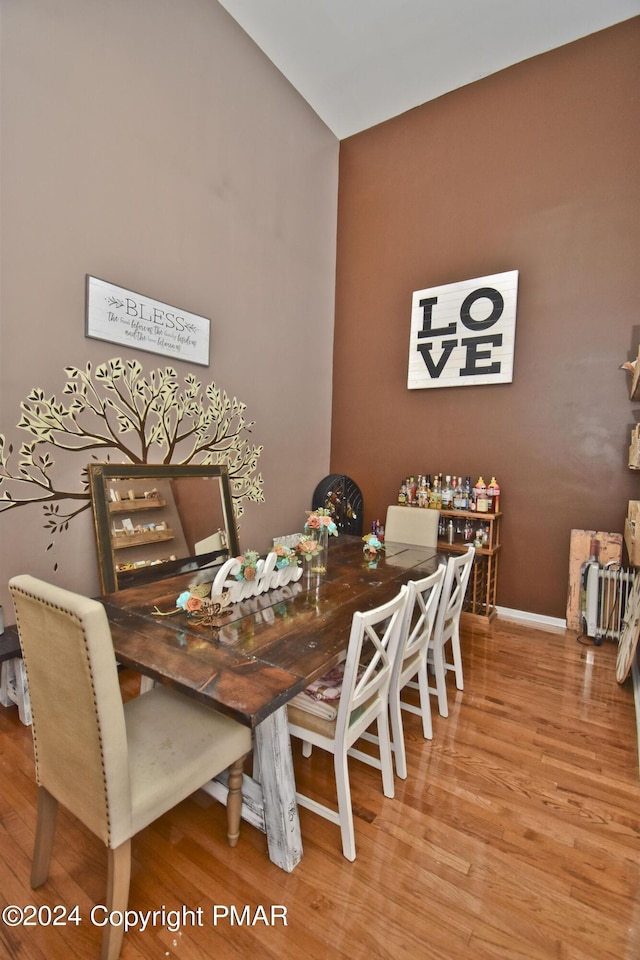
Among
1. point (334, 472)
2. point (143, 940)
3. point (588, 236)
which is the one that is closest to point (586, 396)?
point (588, 236)

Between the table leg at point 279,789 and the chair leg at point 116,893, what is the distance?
1.37 feet

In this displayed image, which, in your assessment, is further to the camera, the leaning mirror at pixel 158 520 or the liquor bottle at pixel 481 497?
the liquor bottle at pixel 481 497

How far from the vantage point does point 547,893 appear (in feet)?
4.36

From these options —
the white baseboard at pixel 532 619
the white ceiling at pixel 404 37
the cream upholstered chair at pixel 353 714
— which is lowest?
the white baseboard at pixel 532 619

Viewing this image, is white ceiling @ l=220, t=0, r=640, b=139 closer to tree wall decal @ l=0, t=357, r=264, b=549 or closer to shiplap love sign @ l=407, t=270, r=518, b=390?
shiplap love sign @ l=407, t=270, r=518, b=390

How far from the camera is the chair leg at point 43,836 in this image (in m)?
1.28

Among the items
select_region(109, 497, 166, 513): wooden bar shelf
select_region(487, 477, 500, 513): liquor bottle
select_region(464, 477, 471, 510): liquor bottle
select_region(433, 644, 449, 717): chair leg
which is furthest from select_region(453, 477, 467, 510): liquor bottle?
select_region(109, 497, 166, 513): wooden bar shelf

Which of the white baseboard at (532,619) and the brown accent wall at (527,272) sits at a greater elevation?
the brown accent wall at (527,272)

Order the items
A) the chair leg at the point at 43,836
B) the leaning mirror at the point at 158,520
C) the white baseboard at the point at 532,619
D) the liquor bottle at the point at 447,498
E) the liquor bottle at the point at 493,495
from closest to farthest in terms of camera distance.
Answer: the chair leg at the point at 43,836 < the leaning mirror at the point at 158,520 < the white baseboard at the point at 532,619 < the liquor bottle at the point at 493,495 < the liquor bottle at the point at 447,498

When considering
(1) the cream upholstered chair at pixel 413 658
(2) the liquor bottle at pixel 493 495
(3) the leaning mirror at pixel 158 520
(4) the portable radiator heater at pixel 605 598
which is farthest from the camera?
(2) the liquor bottle at pixel 493 495

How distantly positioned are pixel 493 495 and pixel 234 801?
283 cm

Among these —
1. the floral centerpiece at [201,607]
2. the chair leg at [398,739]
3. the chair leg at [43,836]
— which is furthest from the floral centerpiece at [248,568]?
the chair leg at [43,836]

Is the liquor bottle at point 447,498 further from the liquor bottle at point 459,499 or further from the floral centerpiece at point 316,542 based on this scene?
the floral centerpiece at point 316,542

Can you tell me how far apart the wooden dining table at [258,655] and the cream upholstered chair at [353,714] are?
102 mm
